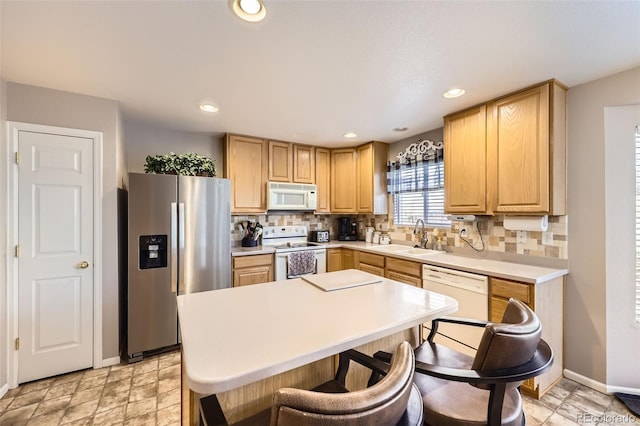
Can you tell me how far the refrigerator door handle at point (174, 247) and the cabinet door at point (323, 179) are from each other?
6.60 ft

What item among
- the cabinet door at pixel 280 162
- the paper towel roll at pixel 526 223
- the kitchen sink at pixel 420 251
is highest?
the cabinet door at pixel 280 162

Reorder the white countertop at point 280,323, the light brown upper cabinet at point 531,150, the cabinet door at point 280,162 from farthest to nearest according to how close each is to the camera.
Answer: the cabinet door at point 280,162 → the light brown upper cabinet at point 531,150 → the white countertop at point 280,323

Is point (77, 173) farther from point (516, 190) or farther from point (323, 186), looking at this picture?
point (516, 190)

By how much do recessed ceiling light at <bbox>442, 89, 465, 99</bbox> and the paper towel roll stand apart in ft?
3.84

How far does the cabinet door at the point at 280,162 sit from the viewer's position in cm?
366

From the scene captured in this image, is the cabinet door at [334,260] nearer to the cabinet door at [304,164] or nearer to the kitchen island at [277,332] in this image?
the cabinet door at [304,164]

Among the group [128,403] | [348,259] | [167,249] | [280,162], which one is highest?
[280,162]

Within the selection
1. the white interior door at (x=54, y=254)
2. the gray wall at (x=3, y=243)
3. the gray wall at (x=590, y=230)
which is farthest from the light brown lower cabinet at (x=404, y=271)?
the gray wall at (x=3, y=243)

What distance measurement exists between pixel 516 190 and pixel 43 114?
Answer: 389 centimetres

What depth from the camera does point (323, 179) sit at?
4.17 meters

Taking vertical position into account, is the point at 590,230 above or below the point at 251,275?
above

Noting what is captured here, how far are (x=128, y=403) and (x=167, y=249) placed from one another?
4.04 feet

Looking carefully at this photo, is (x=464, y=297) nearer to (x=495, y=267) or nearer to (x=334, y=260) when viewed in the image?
(x=495, y=267)

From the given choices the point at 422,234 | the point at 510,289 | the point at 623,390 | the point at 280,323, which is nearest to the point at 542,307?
the point at 510,289
